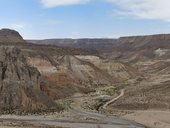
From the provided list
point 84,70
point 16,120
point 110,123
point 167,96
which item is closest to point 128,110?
point 167,96

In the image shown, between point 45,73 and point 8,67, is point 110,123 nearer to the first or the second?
point 8,67

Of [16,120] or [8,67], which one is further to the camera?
[8,67]

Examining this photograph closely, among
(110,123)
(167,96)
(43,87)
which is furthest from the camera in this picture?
(43,87)

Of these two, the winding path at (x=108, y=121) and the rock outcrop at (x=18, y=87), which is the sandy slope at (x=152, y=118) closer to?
the winding path at (x=108, y=121)

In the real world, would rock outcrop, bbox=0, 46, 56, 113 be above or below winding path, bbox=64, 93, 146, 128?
above

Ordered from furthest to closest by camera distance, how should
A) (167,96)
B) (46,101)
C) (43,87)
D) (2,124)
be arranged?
(43,87), (167,96), (46,101), (2,124)

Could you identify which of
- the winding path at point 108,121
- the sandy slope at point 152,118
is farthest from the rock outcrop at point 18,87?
the sandy slope at point 152,118

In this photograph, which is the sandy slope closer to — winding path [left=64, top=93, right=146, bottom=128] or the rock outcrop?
winding path [left=64, top=93, right=146, bottom=128]

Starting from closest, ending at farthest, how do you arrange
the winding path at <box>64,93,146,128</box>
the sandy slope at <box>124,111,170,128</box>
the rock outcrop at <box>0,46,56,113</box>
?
1. the winding path at <box>64,93,146,128</box>
2. the sandy slope at <box>124,111,170,128</box>
3. the rock outcrop at <box>0,46,56,113</box>

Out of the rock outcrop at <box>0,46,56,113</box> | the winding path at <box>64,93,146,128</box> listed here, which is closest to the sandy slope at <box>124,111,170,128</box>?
the winding path at <box>64,93,146,128</box>

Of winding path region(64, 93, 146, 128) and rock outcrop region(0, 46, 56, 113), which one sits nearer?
winding path region(64, 93, 146, 128)
